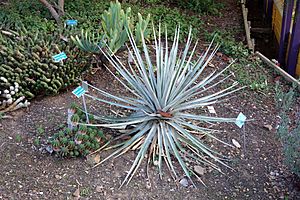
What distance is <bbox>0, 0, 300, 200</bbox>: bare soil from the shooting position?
3188mm

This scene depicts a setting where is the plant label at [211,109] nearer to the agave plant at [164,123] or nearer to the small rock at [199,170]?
the agave plant at [164,123]

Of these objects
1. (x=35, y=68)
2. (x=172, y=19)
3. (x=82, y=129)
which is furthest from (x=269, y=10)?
(x=82, y=129)

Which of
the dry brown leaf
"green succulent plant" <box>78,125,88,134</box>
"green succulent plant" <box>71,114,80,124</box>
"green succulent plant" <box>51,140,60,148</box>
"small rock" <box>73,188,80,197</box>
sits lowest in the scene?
the dry brown leaf

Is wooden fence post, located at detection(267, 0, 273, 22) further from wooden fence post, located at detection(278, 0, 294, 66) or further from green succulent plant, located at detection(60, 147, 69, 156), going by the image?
green succulent plant, located at detection(60, 147, 69, 156)

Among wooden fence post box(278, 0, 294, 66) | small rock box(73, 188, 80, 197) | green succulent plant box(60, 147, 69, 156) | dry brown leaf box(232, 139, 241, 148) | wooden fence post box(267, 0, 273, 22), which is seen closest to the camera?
small rock box(73, 188, 80, 197)

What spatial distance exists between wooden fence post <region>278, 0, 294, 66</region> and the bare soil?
1.86 metres

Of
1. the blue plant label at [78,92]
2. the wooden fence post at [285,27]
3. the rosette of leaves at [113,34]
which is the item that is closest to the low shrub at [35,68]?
the rosette of leaves at [113,34]

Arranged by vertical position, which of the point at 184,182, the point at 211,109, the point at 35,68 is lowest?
the point at 184,182

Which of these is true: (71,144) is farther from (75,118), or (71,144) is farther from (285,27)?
(285,27)

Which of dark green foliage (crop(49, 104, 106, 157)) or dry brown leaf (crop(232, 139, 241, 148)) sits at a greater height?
dark green foliage (crop(49, 104, 106, 157))

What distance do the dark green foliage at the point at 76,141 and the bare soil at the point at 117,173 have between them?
0.30 ft

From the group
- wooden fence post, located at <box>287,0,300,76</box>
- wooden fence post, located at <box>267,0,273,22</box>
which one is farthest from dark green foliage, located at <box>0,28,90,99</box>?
wooden fence post, located at <box>267,0,273,22</box>

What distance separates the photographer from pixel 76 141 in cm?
335

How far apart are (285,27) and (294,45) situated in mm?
418
